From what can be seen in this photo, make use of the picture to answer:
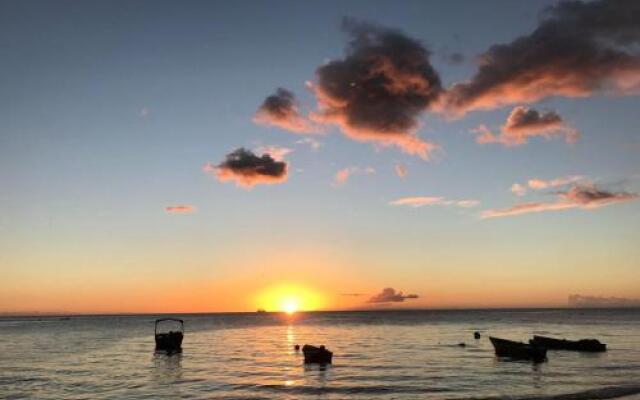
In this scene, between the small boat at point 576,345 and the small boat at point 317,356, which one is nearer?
the small boat at point 317,356

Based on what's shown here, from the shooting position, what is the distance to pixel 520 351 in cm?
6725

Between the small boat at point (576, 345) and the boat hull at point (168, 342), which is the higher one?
the boat hull at point (168, 342)

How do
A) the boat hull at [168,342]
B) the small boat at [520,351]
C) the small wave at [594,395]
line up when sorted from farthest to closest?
the boat hull at [168,342] → the small boat at [520,351] → the small wave at [594,395]

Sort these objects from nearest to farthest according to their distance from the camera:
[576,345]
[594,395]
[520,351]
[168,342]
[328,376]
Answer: [594,395] → [328,376] → [520,351] → [576,345] → [168,342]

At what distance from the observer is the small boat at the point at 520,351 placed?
64.8 m

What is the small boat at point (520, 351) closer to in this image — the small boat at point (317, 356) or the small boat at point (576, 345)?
the small boat at point (576, 345)

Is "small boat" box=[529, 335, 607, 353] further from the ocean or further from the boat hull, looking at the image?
the boat hull

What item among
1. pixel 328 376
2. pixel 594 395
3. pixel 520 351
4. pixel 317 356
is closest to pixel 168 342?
pixel 317 356

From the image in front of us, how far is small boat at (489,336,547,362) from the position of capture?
6475cm

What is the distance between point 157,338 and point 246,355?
15.3 metres

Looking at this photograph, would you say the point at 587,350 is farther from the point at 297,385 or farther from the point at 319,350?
the point at 297,385

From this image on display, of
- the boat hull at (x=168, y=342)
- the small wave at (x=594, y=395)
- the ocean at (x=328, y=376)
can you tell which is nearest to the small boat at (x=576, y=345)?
the ocean at (x=328, y=376)

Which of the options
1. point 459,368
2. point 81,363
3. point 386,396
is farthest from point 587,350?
point 81,363

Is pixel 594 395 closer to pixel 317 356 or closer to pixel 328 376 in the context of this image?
pixel 328 376
